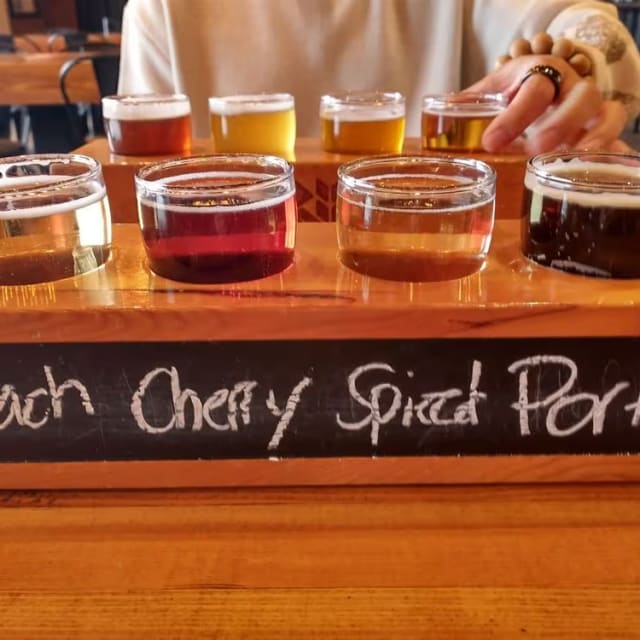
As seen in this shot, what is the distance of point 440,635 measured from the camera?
1.78 ft

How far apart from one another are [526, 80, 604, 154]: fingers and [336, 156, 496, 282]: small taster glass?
53 centimetres

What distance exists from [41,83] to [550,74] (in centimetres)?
266

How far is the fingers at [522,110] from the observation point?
115 cm

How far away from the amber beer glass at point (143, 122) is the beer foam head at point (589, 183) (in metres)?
0.74

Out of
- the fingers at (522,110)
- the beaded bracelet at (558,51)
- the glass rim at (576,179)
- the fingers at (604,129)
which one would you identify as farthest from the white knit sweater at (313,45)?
the glass rim at (576,179)

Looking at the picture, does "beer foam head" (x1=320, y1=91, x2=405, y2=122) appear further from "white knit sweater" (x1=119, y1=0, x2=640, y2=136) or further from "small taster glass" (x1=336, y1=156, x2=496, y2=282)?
"white knit sweater" (x1=119, y1=0, x2=640, y2=136)

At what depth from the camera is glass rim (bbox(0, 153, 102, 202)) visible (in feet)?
2.27

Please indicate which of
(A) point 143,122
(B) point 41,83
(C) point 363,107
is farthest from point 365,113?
(B) point 41,83

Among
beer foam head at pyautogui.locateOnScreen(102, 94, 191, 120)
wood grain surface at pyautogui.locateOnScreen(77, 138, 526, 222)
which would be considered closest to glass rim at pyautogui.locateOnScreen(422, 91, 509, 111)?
wood grain surface at pyautogui.locateOnScreen(77, 138, 526, 222)

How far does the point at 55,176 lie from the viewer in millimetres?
794

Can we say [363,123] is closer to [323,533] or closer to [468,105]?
[468,105]

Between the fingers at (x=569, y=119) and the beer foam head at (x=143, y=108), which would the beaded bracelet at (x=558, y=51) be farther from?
the beer foam head at (x=143, y=108)

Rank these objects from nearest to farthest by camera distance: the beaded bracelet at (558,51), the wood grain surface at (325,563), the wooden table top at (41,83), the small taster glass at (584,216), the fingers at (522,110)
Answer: the wood grain surface at (325,563), the small taster glass at (584,216), the fingers at (522,110), the beaded bracelet at (558,51), the wooden table top at (41,83)

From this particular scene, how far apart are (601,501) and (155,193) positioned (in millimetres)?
529
